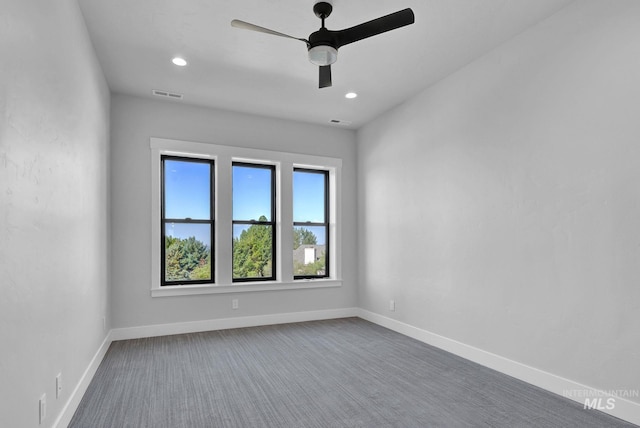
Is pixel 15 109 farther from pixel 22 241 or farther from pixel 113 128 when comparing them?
pixel 113 128

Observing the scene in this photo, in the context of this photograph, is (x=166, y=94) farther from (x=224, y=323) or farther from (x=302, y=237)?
(x=224, y=323)

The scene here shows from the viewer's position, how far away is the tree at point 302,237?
5.49 m

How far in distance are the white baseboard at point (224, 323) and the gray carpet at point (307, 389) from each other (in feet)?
0.54

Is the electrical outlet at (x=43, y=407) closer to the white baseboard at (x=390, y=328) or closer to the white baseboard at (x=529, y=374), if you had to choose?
the white baseboard at (x=390, y=328)

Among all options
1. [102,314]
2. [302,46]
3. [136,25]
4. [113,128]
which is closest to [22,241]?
[136,25]

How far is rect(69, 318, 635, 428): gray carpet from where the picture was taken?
8.09ft

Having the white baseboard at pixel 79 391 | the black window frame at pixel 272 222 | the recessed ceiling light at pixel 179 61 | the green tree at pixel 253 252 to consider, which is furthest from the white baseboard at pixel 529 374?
the recessed ceiling light at pixel 179 61

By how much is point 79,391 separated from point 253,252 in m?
2.75

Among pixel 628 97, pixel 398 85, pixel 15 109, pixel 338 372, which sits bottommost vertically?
pixel 338 372

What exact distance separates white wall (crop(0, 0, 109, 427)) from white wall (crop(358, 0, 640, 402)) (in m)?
3.40

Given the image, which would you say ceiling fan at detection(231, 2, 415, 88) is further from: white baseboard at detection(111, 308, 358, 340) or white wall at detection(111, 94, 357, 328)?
white baseboard at detection(111, 308, 358, 340)

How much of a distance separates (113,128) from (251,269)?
98.0 inches

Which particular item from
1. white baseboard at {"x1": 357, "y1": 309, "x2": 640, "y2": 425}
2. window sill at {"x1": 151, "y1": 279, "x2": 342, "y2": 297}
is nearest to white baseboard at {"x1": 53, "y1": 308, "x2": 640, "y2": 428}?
white baseboard at {"x1": 357, "y1": 309, "x2": 640, "y2": 425}

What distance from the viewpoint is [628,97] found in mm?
2467
